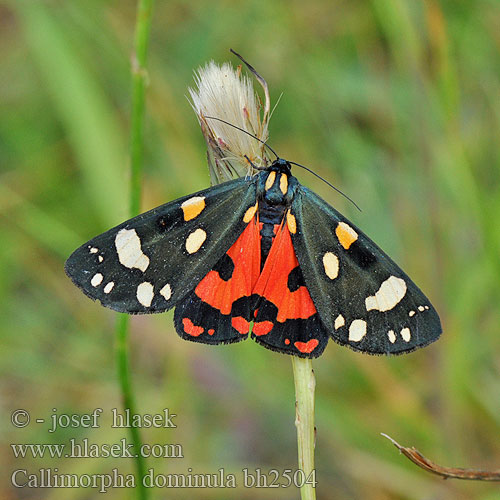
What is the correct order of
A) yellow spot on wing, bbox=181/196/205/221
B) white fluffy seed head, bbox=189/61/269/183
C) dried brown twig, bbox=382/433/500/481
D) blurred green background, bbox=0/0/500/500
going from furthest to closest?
blurred green background, bbox=0/0/500/500, yellow spot on wing, bbox=181/196/205/221, white fluffy seed head, bbox=189/61/269/183, dried brown twig, bbox=382/433/500/481

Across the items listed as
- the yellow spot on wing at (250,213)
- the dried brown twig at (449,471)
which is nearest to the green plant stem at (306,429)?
the dried brown twig at (449,471)

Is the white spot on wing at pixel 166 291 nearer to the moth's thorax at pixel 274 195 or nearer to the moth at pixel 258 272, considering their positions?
the moth at pixel 258 272

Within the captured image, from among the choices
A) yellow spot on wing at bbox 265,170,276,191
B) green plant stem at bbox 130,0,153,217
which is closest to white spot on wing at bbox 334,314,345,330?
yellow spot on wing at bbox 265,170,276,191

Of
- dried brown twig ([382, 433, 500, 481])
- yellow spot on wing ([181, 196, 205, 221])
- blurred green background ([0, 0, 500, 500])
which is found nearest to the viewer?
dried brown twig ([382, 433, 500, 481])

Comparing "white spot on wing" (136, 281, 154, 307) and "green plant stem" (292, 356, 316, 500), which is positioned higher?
"white spot on wing" (136, 281, 154, 307)

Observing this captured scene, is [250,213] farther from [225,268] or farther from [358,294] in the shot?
[358,294]

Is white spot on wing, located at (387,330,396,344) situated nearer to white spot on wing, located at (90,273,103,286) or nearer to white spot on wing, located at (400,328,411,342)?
white spot on wing, located at (400,328,411,342)

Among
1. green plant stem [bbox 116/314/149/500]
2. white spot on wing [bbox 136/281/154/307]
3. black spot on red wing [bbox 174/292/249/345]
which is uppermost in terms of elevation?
white spot on wing [bbox 136/281/154/307]

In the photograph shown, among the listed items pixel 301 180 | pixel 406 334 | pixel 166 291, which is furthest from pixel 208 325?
pixel 301 180
